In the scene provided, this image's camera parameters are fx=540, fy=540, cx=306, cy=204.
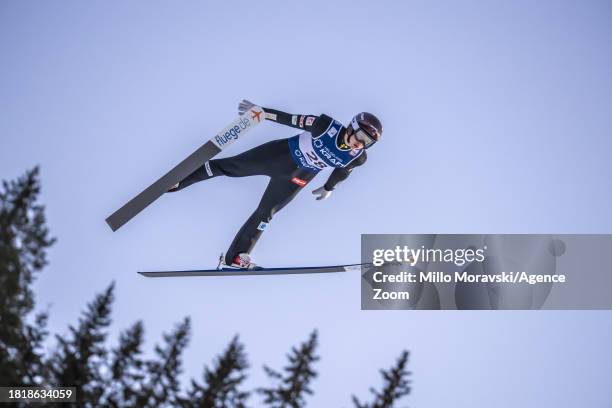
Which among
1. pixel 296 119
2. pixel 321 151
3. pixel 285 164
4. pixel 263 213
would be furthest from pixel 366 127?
pixel 263 213

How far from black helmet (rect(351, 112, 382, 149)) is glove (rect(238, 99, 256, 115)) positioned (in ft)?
5.37

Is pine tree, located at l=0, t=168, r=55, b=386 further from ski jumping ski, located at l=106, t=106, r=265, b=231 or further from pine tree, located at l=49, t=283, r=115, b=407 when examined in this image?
ski jumping ski, located at l=106, t=106, r=265, b=231

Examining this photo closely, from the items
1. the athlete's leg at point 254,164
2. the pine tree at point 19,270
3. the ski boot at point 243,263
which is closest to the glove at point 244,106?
the athlete's leg at point 254,164

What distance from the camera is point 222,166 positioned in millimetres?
8688

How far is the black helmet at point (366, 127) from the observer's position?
7875 millimetres

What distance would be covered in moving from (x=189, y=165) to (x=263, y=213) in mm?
1445

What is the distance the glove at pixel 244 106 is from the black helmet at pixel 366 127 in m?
1.64

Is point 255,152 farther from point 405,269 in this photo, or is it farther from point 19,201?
point 19,201

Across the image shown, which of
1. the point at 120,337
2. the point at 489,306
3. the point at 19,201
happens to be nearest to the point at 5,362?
the point at 120,337

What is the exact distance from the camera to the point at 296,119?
8.23 metres

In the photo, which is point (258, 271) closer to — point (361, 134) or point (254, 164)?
point (254, 164)

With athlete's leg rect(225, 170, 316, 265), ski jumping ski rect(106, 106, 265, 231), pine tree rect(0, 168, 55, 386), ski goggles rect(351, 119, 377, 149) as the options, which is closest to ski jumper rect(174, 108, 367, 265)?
athlete's leg rect(225, 170, 316, 265)

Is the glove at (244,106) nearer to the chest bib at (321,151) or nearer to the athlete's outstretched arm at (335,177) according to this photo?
the chest bib at (321,151)

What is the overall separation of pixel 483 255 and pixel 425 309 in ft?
5.74
